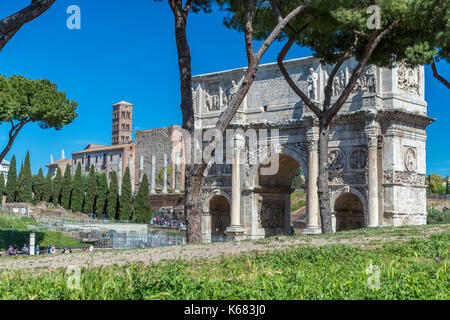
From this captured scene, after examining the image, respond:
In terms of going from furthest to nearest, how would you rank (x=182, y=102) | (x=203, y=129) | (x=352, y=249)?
(x=203, y=129), (x=182, y=102), (x=352, y=249)

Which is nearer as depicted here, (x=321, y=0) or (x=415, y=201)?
(x=321, y=0)

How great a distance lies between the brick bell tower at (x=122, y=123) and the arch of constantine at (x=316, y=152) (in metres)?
80.1

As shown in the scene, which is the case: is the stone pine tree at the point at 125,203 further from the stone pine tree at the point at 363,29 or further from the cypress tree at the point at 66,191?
the stone pine tree at the point at 363,29

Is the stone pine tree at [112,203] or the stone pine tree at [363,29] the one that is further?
the stone pine tree at [112,203]

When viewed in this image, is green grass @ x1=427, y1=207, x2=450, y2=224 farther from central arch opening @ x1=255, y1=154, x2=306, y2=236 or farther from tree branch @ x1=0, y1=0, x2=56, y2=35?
tree branch @ x1=0, y1=0, x2=56, y2=35

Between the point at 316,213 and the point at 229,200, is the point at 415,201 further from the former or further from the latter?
the point at 229,200

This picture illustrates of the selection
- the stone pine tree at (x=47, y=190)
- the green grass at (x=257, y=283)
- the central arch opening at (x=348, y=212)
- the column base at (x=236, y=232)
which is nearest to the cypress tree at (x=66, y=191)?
the stone pine tree at (x=47, y=190)

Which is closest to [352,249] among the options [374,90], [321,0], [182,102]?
[182,102]

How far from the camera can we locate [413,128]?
23312 mm

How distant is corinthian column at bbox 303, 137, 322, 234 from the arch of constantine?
44mm

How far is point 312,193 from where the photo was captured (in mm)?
24031

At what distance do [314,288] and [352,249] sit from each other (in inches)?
141

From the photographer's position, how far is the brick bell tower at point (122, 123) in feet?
354

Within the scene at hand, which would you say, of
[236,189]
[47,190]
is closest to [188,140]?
[236,189]
